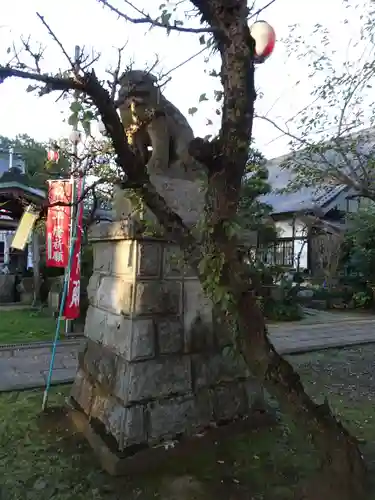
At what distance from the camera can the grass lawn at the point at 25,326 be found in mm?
7137

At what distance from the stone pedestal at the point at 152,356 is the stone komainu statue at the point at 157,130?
0.71 meters

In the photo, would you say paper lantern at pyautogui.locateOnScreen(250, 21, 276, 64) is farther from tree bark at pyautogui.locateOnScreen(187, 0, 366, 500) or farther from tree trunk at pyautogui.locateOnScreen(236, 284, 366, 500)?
tree trunk at pyautogui.locateOnScreen(236, 284, 366, 500)

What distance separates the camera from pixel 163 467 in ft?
9.42

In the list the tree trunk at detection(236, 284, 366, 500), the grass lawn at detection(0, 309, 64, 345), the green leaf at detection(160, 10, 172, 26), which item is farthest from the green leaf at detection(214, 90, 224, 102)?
the grass lawn at detection(0, 309, 64, 345)

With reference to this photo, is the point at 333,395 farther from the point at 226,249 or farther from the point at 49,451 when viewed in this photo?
the point at 226,249

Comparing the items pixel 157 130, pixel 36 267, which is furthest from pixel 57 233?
pixel 36 267

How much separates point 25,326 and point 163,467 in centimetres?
605

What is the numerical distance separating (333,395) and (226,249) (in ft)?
10.7

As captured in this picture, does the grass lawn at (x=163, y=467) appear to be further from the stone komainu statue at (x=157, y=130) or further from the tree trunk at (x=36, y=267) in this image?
the tree trunk at (x=36, y=267)

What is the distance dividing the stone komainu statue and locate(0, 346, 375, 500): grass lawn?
7.19 ft

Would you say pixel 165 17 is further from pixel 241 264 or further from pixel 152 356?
pixel 152 356

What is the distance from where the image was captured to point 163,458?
292cm

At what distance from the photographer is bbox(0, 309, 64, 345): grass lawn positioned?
7.14 m

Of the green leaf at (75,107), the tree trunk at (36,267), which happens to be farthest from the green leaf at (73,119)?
the tree trunk at (36,267)
